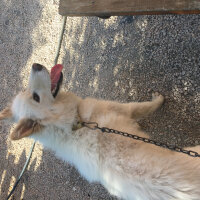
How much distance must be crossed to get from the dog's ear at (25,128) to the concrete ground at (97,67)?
67.2 inches

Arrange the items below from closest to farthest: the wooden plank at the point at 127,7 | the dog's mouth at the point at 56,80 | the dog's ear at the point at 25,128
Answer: the wooden plank at the point at 127,7 < the dog's ear at the point at 25,128 < the dog's mouth at the point at 56,80

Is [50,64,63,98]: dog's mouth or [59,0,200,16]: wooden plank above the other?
[59,0,200,16]: wooden plank

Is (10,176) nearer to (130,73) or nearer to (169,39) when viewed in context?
(130,73)

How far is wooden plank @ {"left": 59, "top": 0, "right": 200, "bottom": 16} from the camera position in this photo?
190 centimetres

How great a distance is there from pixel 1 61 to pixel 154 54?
466cm

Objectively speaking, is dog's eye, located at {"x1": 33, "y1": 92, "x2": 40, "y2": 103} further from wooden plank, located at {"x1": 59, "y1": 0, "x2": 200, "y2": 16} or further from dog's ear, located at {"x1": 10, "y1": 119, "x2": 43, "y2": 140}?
wooden plank, located at {"x1": 59, "y1": 0, "x2": 200, "y2": 16}

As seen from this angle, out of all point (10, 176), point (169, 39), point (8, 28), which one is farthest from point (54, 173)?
point (8, 28)

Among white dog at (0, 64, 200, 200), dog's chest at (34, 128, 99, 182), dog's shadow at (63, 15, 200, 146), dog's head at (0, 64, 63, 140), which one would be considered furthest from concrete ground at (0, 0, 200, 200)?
dog's head at (0, 64, 63, 140)

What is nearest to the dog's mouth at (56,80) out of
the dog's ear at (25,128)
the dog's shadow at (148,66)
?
the dog's ear at (25,128)

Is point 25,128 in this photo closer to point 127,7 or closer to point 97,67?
point 127,7

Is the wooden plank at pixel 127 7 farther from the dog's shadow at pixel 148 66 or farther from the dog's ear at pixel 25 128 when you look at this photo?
the dog's ear at pixel 25 128

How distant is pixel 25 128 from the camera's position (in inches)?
95.2

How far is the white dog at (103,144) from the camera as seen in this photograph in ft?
5.90

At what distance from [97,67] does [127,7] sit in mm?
1966
